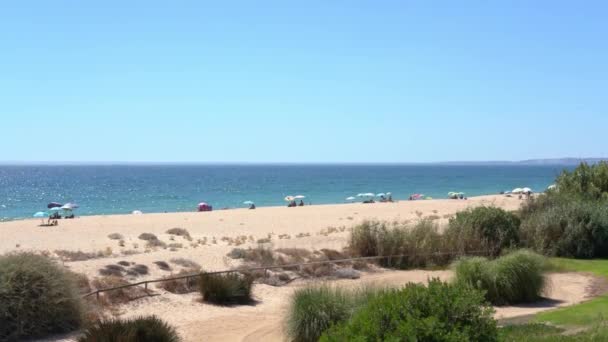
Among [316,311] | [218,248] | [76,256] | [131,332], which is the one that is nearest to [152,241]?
[218,248]

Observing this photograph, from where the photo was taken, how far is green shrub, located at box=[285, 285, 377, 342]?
11.2m

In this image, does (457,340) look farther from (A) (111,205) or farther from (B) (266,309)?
(A) (111,205)

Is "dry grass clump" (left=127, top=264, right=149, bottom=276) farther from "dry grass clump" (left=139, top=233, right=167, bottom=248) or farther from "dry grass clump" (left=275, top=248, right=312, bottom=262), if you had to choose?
"dry grass clump" (left=139, top=233, right=167, bottom=248)

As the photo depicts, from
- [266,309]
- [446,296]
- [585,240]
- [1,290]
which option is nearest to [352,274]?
[266,309]

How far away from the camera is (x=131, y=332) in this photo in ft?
33.4

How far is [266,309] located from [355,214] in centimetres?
3077

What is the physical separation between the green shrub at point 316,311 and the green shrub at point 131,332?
6.64ft

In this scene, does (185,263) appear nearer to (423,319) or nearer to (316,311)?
(316,311)

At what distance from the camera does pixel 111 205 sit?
74688 mm

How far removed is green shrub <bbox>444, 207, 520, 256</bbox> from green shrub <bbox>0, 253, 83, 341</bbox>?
1280 centimetres

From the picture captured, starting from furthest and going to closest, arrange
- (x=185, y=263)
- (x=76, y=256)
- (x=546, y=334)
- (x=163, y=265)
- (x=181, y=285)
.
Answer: (x=76, y=256) → (x=185, y=263) → (x=163, y=265) → (x=181, y=285) → (x=546, y=334)

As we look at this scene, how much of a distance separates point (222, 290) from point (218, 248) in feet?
25.7

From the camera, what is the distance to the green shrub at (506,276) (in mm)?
14859

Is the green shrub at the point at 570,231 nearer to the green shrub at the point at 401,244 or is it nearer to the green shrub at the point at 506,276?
the green shrub at the point at 401,244
